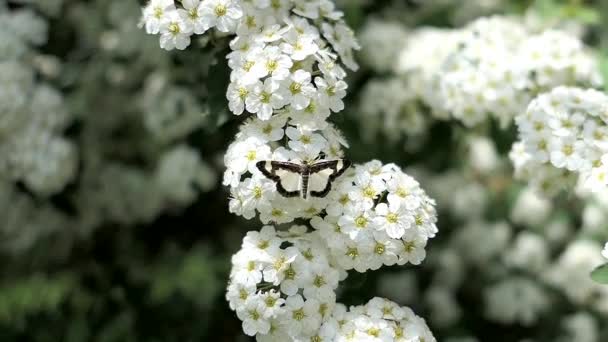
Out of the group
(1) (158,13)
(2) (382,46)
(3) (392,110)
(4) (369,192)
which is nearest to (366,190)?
(4) (369,192)

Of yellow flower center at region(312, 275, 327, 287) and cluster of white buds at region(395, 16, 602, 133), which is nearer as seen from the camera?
yellow flower center at region(312, 275, 327, 287)

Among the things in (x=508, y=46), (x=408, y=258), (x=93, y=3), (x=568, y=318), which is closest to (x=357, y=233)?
(x=408, y=258)

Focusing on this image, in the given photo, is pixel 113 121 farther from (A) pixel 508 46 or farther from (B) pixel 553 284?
(B) pixel 553 284

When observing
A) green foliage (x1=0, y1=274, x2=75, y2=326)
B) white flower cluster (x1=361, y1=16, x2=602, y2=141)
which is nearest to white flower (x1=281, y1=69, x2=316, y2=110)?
white flower cluster (x1=361, y1=16, x2=602, y2=141)

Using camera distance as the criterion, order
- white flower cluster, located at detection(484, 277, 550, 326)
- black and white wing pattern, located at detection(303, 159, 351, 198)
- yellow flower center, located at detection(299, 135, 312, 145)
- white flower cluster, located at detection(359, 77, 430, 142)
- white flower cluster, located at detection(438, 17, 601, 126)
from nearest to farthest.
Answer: black and white wing pattern, located at detection(303, 159, 351, 198), yellow flower center, located at detection(299, 135, 312, 145), white flower cluster, located at detection(438, 17, 601, 126), white flower cluster, located at detection(359, 77, 430, 142), white flower cluster, located at detection(484, 277, 550, 326)

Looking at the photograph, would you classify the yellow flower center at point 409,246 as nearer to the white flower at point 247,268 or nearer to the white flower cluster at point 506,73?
the white flower at point 247,268

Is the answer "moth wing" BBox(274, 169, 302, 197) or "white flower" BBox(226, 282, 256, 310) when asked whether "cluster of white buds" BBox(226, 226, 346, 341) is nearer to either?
"white flower" BBox(226, 282, 256, 310)

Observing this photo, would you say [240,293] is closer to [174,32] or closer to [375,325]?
[375,325]
